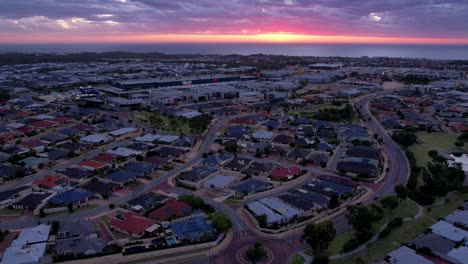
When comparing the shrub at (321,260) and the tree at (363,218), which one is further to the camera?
the tree at (363,218)

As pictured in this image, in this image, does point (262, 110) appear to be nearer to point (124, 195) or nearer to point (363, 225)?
point (124, 195)

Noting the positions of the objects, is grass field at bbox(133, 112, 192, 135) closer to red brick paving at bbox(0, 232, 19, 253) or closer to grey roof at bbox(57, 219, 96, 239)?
grey roof at bbox(57, 219, 96, 239)

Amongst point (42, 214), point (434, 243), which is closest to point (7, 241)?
point (42, 214)

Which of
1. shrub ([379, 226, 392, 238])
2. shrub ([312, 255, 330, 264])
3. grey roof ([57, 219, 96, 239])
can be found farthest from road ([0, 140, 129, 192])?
shrub ([379, 226, 392, 238])

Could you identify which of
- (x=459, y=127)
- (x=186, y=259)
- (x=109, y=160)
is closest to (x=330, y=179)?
(x=186, y=259)

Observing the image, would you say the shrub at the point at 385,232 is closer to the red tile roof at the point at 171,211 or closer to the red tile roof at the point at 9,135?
the red tile roof at the point at 171,211

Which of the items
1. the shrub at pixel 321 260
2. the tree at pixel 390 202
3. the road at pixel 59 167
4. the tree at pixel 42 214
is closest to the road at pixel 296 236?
the shrub at pixel 321 260

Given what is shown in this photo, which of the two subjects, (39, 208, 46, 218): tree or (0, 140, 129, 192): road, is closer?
(39, 208, 46, 218): tree
